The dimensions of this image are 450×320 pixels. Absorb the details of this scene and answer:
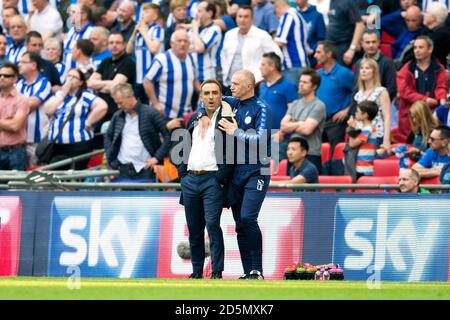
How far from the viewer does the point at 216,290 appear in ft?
39.5

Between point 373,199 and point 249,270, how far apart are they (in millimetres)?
2196

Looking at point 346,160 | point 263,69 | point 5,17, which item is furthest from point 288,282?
point 5,17

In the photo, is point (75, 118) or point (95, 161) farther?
point (95, 161)

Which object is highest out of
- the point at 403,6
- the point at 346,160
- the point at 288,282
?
the point at 403,6

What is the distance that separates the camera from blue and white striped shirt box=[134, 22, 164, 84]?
2075 cm

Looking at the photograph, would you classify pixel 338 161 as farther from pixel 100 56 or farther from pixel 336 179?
pixel 100 56

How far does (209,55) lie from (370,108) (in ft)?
13.2

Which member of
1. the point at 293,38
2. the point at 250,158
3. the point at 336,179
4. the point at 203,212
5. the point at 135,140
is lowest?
the point at 203,212

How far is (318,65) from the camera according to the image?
2020 centimetres

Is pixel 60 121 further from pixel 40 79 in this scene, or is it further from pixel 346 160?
pixel 346 160

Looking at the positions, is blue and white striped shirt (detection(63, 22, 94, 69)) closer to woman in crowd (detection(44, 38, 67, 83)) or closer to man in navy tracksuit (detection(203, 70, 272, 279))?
woman in crowd (detection(44, 38, 67, 83))

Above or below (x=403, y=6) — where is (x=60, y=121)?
below

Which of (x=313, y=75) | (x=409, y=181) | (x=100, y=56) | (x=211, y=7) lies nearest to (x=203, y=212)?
(x=409, y=181)

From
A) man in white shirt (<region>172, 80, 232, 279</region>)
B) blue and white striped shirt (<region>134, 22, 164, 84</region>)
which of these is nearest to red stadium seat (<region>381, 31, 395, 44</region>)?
blue and white striped shirt (<region>134, 22, 164, 84</region>)
